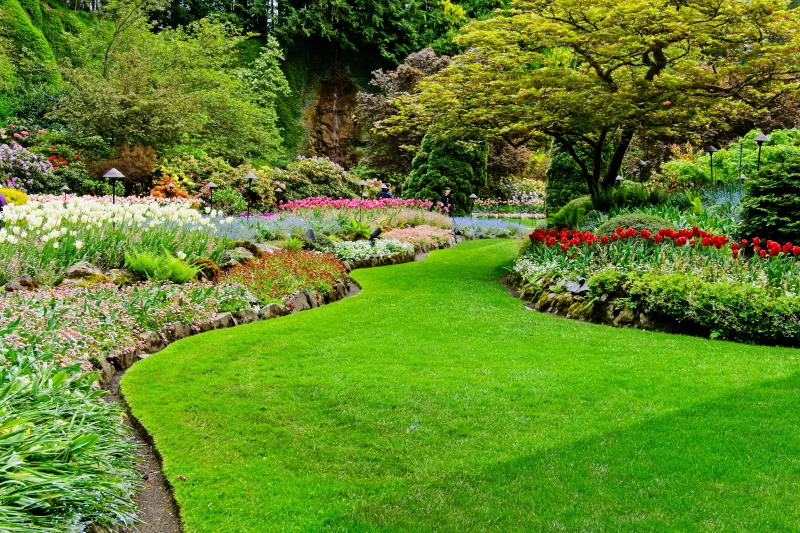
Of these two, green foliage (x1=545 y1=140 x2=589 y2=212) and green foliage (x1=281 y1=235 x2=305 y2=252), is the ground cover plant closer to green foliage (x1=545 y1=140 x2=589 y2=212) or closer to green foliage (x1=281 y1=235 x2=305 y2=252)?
green foliage (x1=281 y1=235 x2=305 y2=252)

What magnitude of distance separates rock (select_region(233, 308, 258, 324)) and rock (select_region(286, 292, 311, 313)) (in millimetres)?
649

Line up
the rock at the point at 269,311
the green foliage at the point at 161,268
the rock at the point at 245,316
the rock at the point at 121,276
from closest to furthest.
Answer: the rock at the point at 245,316 < the rock at the point at 121,276 < the rock at the point at 269,311 < the green foliage at the point at 161,268

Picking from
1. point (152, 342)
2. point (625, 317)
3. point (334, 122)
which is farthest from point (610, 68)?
point (334, 122)

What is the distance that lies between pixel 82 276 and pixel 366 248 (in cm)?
630

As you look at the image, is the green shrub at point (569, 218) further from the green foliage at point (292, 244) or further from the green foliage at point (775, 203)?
the green foliage at point (292, 244)

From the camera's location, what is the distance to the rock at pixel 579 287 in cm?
779

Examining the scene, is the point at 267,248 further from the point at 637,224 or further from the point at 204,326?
the point at 637,224

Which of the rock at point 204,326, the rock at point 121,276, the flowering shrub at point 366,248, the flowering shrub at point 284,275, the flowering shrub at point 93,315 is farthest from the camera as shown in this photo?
the flowering shrub at point 366,248

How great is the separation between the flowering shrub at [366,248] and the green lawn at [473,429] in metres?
5.47

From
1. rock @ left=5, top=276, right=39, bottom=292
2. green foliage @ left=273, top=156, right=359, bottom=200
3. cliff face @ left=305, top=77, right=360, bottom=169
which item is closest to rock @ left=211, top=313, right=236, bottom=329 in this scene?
rock @ left=5, top=276, right=39, bottom=292

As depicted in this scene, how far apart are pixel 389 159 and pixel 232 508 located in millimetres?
24710

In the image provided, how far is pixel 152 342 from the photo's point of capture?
233 inches

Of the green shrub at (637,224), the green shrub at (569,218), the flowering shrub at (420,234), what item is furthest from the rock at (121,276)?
the green shrub at (569,218)

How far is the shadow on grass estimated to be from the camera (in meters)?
2.85
